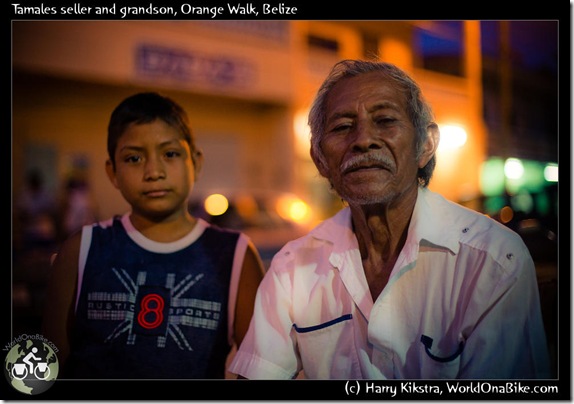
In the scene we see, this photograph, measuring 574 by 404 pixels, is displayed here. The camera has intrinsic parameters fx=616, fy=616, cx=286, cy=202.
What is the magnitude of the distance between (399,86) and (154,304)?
1.41m

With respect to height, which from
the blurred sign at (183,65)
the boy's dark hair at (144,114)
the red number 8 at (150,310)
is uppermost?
the blurred sign at (183,65)

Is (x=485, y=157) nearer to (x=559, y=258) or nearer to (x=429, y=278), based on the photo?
(x=559, y=258)

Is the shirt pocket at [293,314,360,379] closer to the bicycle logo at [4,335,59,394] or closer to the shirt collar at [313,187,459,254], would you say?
the shirt collar at [313,187,459,254]

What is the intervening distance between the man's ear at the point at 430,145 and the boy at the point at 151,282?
33.7 inches

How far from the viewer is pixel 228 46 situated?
1224cm

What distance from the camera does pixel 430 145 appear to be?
2627 mm

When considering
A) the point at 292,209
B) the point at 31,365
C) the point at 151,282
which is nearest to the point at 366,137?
the point at 151,282

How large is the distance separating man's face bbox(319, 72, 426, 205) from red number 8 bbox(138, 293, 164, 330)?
0.93 metres

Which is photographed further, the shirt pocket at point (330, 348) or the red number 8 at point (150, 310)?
the red number 8 at point (150, 310)

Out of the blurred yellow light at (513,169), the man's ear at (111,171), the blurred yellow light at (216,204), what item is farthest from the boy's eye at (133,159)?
the blurred yellow light at (216,204)

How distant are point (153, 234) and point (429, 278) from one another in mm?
1204

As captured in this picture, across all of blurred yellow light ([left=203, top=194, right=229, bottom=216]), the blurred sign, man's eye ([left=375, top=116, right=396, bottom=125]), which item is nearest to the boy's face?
man's eye ([left=375, top=116, right=396, bottom=125])

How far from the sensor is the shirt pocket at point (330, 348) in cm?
256

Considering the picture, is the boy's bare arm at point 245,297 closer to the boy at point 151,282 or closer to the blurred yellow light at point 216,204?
the boy at point 151,282
